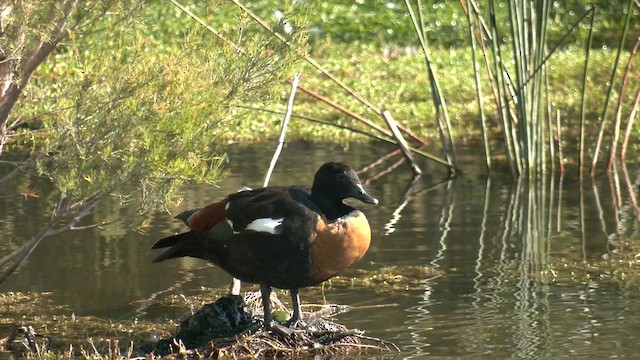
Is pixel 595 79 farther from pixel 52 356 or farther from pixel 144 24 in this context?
pixel 52 356

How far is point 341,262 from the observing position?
634cm

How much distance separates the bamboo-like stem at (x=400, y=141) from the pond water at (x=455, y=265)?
146mm

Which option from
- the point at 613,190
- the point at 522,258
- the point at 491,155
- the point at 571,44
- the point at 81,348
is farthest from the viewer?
the point at 571,44

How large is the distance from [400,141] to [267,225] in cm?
526

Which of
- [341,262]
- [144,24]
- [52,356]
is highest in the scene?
[144,24]

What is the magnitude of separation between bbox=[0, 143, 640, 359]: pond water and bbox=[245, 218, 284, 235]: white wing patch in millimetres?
857

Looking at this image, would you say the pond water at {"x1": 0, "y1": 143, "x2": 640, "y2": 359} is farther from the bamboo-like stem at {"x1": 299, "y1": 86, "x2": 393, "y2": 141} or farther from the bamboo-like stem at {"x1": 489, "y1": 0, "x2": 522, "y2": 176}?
the bamboo-like stem at {"x1": 299, "y1": 86, "x2": 393, "y2": 141}

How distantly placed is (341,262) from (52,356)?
145cm

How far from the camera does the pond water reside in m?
6.82

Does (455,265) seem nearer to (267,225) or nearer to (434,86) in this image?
(267,225)

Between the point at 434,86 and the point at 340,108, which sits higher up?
the point at 434,86

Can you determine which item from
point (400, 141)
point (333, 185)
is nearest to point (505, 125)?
point (400, 141)

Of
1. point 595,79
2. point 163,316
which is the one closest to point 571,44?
point 595,79

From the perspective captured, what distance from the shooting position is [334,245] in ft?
20.6
